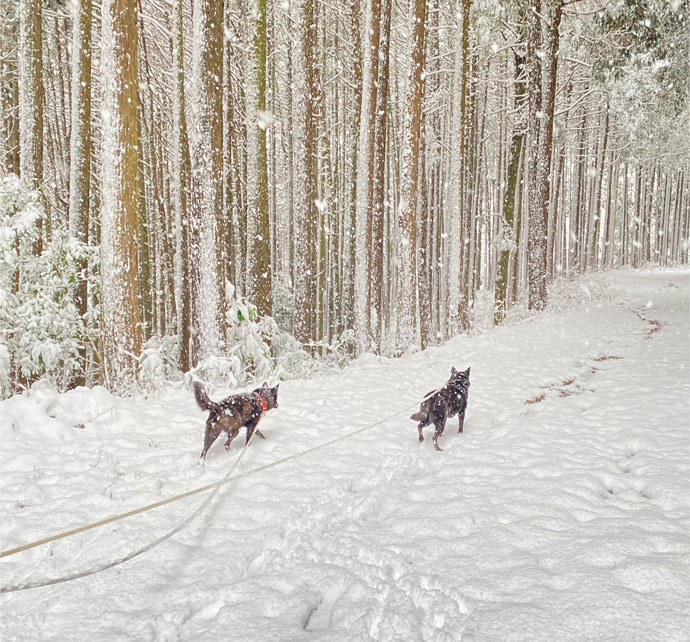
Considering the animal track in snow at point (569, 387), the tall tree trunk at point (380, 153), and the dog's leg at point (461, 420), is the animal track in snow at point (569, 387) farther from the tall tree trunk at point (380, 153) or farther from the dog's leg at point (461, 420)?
the tall tree trunk at point (380, 153)

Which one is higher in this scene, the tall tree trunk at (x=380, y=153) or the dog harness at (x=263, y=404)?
the tall tree trunk at (x=380, y=153)

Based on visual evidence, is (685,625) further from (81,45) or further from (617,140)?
(617,140)

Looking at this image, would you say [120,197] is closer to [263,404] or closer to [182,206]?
[263,404]

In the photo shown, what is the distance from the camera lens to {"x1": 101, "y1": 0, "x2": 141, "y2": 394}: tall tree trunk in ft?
19.0

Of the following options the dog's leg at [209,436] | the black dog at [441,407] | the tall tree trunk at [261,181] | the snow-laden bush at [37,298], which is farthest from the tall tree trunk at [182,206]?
the black dog at [441,407]

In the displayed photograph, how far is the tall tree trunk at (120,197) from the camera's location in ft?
19.0

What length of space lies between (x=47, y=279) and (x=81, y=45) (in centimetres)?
404

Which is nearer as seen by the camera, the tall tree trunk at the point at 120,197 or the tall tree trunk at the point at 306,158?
the tall tree trunk at the point at 120,197

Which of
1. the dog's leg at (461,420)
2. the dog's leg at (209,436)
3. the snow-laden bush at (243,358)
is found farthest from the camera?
the snow-laden bush at (243,358)

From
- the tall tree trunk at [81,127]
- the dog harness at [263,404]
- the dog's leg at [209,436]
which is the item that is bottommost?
the dog's leg at [209,436]

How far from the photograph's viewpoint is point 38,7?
8109 millimetres

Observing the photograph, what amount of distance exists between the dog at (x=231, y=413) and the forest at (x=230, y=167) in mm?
2437

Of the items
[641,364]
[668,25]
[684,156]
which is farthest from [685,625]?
[684,156]

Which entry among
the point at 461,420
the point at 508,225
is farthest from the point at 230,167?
the point at 508,225
